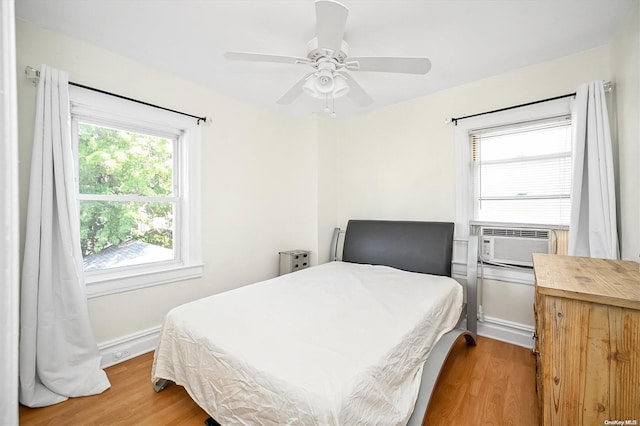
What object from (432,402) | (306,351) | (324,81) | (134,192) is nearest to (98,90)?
(134,192)

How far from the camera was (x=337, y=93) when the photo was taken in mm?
2062

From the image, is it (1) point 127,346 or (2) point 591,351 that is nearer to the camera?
(2) point 591,351

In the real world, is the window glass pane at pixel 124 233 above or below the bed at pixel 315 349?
above

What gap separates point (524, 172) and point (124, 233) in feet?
12.6

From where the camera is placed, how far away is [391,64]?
169 cm

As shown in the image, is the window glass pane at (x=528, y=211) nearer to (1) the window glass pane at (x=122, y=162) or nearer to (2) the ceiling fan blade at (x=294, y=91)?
(2) the ceiling fan blade at (x=294, y=91)

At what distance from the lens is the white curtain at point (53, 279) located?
172 centimetres

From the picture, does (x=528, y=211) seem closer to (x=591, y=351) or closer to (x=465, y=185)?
(x=465, y=185)

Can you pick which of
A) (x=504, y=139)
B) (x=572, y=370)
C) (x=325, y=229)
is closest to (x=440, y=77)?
(x=504, y=139)

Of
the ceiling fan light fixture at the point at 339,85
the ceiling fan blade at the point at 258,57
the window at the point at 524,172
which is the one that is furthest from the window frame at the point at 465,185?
the ceiling fan blade at the point at 258,57

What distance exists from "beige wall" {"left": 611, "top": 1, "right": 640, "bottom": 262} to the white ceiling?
16cm

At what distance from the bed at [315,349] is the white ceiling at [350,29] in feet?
6.41

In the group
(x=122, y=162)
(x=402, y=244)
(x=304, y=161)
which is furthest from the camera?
(x=304, y=161)

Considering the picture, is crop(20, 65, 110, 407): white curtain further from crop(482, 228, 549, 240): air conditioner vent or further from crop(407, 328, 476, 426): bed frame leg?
crop(482, 228, 549, 240): air conditioner vent
